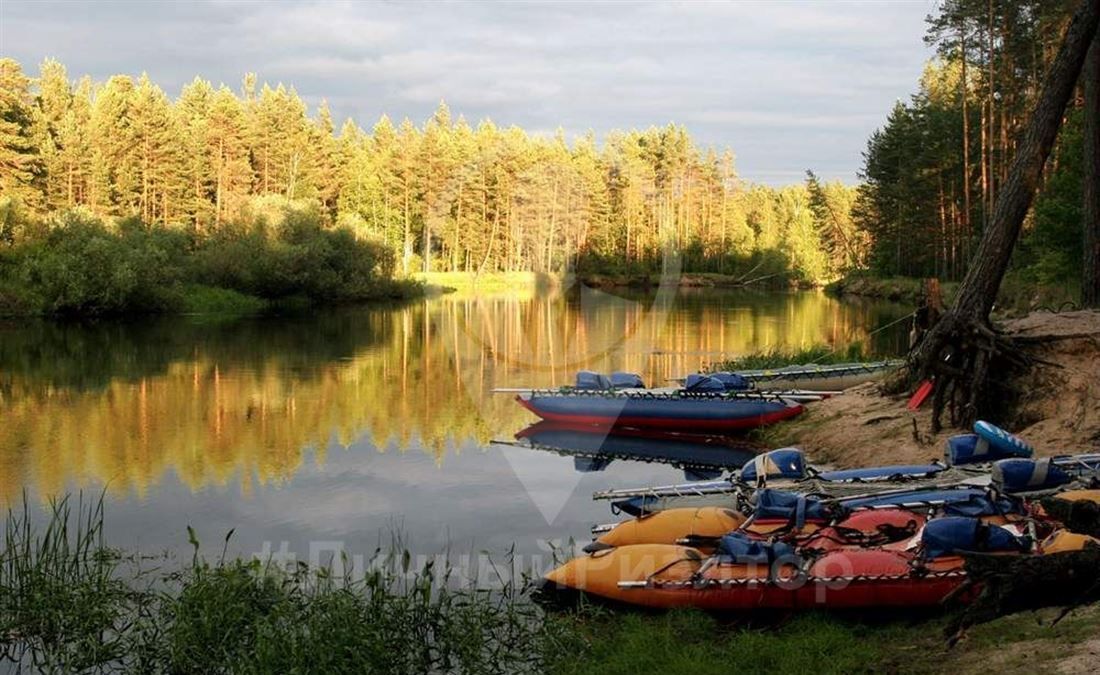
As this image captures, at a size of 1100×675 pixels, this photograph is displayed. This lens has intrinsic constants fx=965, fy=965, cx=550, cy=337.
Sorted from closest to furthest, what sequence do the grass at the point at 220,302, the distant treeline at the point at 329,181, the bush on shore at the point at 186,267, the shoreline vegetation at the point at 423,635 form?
the shoreline vegetation at the point at 423,635, the distant treeline at the point at 329,181, the bush on shore at the point at 186,267, the grass at the point at 220,302

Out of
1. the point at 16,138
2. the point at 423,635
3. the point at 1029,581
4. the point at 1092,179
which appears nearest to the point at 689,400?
the point at 1092,179

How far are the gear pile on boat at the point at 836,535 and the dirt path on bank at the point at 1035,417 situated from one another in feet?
8.12

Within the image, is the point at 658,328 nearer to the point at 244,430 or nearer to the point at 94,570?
the point at 244,430

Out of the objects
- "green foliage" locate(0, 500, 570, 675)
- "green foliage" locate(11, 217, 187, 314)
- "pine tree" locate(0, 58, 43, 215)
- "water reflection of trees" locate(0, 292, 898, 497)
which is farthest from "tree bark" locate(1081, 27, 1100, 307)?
"pine tree" locate(0, 58, 43, 215)

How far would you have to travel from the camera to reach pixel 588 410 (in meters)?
20.5

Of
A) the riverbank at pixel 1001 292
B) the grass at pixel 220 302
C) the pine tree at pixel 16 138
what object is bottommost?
the grass at pixel 220 302

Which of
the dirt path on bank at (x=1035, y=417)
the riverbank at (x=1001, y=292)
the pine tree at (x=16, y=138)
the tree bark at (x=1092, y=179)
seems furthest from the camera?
the pine tree at (x=16, y=138)

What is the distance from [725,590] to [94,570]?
6.47m

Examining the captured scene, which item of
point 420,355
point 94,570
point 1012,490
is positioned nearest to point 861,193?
point 420,355

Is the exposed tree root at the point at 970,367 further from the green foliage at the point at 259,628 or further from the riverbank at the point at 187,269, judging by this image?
the riverbank at the point at 187,269

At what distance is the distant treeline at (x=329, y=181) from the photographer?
3850cm

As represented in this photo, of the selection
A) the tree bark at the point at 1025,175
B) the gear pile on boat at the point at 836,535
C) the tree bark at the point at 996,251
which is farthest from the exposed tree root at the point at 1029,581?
the tree bark at the point at 1025,175

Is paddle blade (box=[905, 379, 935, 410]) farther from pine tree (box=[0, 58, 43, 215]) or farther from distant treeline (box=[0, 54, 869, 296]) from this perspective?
pine tree (box=[0, 58, 43, 215])

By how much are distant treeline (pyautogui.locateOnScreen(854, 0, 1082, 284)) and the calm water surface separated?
6504mm
